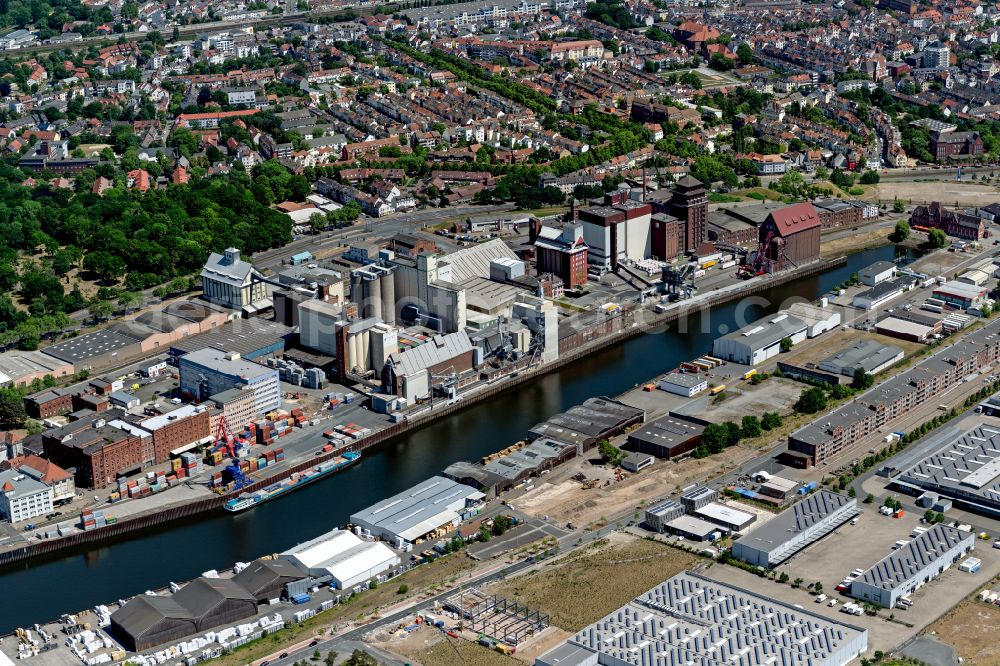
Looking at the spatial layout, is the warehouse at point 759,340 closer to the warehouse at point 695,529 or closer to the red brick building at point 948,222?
the warehouse at point 695,529

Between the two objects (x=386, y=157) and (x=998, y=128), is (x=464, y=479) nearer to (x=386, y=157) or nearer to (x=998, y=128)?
(x=386, y=157)

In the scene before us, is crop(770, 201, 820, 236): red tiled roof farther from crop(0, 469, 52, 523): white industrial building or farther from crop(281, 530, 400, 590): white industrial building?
crop(0, 469, 52, 523): white industrial building

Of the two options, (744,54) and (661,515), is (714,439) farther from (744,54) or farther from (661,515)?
(744,54)

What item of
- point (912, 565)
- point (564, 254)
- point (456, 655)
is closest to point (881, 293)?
point (564, 254)

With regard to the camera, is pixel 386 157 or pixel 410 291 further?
pixel 386 157

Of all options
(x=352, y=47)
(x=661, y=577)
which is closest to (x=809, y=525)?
(x=661, y=577)

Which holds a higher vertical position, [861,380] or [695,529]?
[861,380]

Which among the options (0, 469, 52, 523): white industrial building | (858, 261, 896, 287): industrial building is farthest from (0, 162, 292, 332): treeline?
(858, 261, 896, 287): industrial building

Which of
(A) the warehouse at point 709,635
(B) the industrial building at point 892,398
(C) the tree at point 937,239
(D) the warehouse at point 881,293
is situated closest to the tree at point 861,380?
(B) the industrial building at point 892,398
